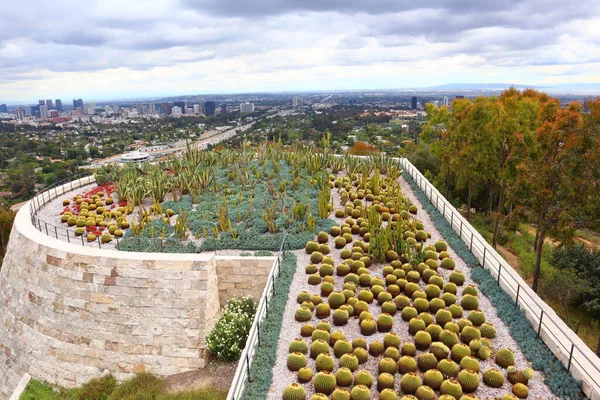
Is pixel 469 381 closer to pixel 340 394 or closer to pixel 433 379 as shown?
pixel 433 379

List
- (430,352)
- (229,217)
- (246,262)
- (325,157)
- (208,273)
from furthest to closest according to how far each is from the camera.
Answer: (325,157) → (229,217) → (246,262) → (208,273) → (430,352)

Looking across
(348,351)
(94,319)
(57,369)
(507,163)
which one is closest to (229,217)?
(94,319)

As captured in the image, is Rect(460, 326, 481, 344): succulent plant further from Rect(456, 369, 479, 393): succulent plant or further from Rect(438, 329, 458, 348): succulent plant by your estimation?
Rect(456, 369, 479, 393): succulent plant

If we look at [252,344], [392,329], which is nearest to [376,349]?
[392,329]

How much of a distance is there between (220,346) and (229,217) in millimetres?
6971

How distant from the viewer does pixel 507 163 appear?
64.0 feet

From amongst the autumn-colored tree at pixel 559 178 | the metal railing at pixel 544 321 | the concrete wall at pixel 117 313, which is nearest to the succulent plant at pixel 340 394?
the metal railing at pixel 544 321

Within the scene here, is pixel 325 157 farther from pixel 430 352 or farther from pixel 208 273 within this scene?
pixel 430 352

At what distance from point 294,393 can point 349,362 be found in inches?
59.3

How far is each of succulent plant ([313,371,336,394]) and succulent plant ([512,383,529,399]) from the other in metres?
3.69

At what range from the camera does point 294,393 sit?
8719 millimetres

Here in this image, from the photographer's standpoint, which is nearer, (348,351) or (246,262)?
(348,351)

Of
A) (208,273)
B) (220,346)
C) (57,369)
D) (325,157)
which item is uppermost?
(325,157)

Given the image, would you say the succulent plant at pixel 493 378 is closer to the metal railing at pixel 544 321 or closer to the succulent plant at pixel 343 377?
the metal railing at pixel 544 321
